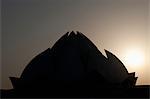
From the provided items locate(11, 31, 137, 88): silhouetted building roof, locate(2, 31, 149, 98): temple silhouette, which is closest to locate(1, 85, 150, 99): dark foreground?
locate(2, 31, 149, 98): temple silhouette

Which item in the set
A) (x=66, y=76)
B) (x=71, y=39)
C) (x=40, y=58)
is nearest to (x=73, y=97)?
(x=66, y=76)

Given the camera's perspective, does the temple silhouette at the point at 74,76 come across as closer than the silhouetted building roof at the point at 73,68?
Yes

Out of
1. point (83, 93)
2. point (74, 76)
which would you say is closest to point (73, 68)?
point (74, 76)

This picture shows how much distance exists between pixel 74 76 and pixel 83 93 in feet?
0.73

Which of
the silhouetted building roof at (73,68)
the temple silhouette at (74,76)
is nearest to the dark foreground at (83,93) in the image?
the temple silhouette at (74,76)

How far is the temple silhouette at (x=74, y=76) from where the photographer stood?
2.89ft

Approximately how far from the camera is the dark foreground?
2.75 ft

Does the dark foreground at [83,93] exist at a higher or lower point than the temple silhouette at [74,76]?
lower

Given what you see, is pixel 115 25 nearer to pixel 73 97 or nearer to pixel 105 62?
pixel 105 62

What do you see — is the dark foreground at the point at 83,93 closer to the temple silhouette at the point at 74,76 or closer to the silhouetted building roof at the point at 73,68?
the temple silhouette at the point at 74,76

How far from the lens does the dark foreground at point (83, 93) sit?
837 millimetres

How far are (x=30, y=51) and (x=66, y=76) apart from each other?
68 centimetres

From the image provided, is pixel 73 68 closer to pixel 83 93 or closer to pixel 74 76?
pixel 74 76

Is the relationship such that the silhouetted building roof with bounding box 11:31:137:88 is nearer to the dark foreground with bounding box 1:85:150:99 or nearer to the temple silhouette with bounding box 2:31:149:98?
the temple silhouette with bounding box 2:31:149:98
